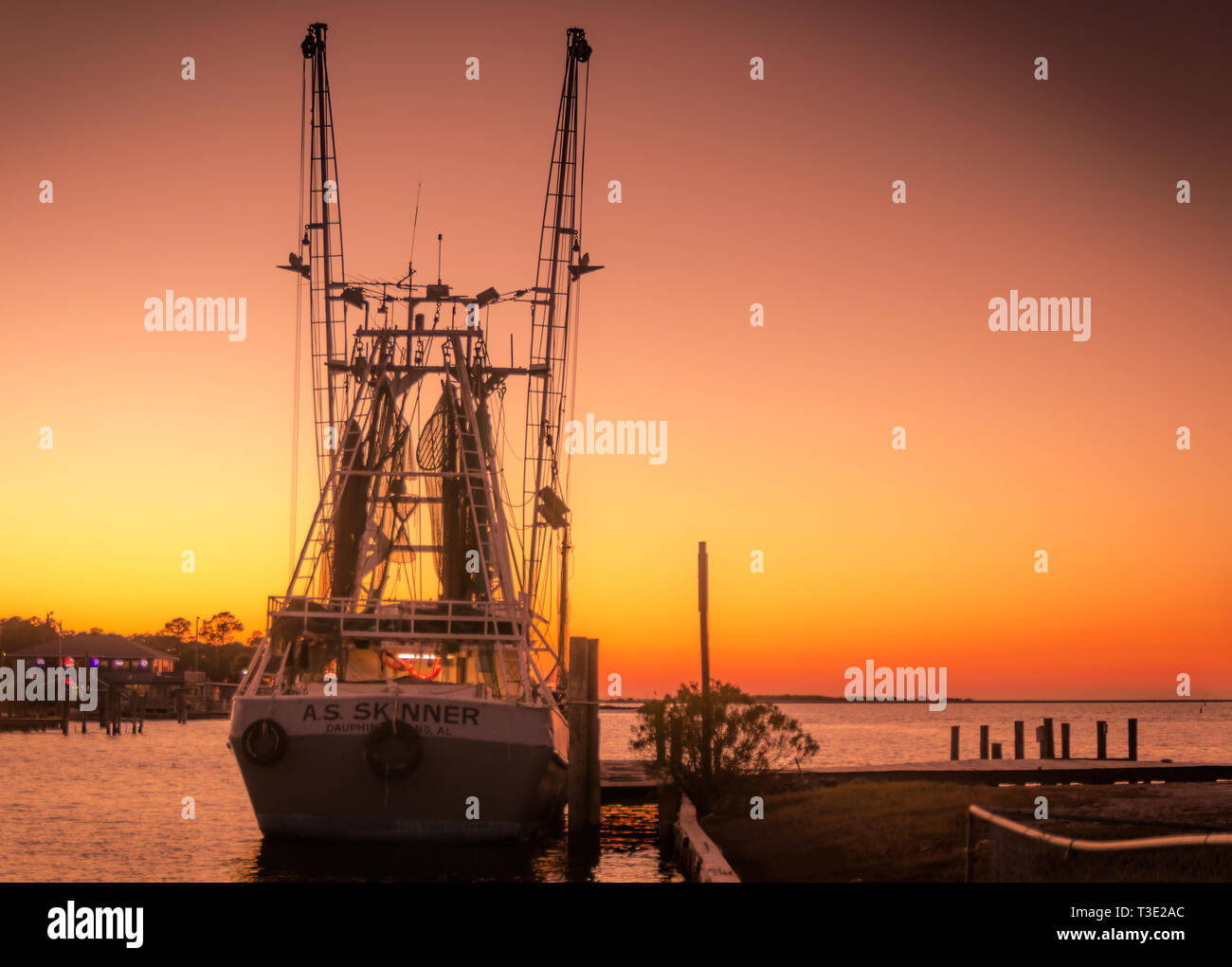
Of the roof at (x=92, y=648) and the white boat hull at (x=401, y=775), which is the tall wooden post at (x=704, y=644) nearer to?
the white boat hull at (x=401, y=775)

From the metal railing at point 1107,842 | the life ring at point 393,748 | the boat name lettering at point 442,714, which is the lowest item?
the life ring at point 393,748

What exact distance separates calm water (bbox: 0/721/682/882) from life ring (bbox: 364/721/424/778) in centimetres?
204

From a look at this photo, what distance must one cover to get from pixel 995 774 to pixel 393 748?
66.8ft

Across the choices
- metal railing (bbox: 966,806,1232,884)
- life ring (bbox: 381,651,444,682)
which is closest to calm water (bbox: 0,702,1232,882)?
life ring (bbox: 381,651,444,682)

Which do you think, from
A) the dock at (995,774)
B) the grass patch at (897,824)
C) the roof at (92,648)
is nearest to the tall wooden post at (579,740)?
the grass patch at (897,824)

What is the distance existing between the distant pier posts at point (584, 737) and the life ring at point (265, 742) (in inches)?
258

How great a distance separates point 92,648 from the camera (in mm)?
155750

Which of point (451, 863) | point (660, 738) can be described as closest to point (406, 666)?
point (660, 738)

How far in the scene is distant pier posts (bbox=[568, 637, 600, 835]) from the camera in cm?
2866

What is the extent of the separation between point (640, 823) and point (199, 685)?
148 meters

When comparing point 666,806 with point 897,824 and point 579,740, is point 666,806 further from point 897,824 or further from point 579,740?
point 897,824

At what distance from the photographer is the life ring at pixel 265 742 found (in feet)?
87.0

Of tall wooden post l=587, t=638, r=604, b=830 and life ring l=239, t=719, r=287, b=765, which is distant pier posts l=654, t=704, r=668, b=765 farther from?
life ring l=239, t=719, r=287, b=765

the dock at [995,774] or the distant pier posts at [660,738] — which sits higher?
the distant pier posts at [660,738]
